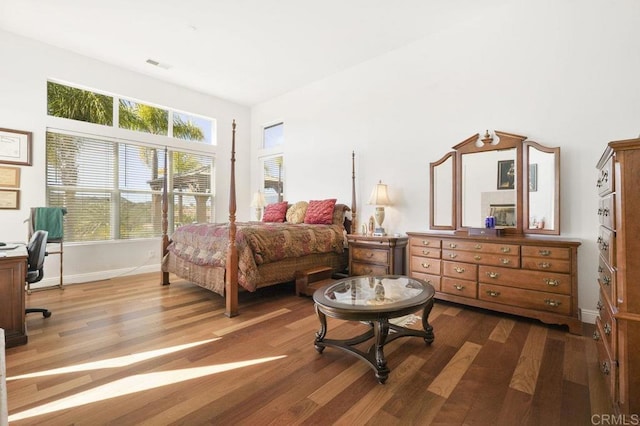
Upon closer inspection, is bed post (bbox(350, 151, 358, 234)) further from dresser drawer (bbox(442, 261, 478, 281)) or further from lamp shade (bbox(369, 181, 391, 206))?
dresser drawer (bbox(442, 261, 478, 281))

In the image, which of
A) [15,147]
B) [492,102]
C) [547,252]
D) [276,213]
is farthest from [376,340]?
[15,147]

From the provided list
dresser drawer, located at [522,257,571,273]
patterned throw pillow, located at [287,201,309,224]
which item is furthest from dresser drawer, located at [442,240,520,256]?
patterned throw pillow, located at [287,201,309,224]

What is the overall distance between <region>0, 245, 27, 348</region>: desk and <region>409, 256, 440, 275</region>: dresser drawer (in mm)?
3414

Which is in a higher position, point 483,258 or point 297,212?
point 297,212

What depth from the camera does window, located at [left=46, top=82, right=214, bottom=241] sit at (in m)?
3.97

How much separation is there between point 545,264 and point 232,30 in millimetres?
4011

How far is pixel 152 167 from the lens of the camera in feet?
15.5

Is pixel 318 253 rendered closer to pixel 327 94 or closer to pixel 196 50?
pixel 327 94

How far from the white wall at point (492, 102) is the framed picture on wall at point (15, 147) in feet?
12.0

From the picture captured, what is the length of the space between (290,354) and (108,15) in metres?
3.91

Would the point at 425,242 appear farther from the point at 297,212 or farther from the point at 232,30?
the point at 232,30

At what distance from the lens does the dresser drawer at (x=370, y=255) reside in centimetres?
343

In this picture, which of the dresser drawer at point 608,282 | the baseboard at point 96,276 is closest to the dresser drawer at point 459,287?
the dresser drawer at point 608,282

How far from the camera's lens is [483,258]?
275 centimetres
